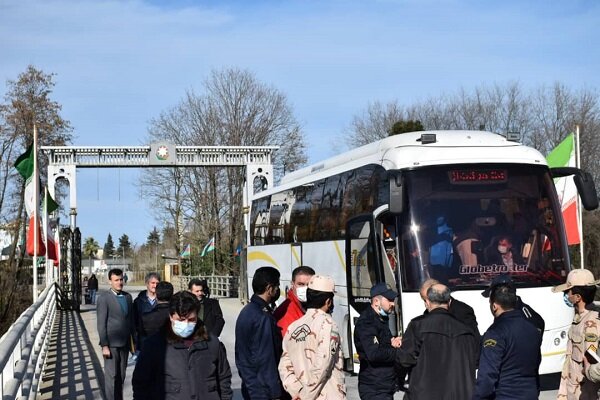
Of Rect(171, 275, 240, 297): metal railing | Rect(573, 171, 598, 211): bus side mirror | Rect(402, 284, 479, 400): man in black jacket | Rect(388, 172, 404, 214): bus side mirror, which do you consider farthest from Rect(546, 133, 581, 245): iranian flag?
Rect(171, 275, 240, 297): metal railing

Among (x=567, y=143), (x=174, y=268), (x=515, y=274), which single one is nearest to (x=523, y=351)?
(x=515, y=274)

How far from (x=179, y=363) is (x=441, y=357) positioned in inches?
76.8

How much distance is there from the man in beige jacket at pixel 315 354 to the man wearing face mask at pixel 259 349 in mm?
547

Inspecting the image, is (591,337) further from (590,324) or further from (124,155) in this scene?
(124,155)

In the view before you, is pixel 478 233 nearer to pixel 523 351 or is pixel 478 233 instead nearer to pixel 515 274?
pixel 515 274

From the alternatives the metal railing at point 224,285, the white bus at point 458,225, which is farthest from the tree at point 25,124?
the white bus at point 458,225

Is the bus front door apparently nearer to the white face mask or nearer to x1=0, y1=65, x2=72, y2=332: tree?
the white face mask

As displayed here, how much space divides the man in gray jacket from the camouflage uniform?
18.8 ft

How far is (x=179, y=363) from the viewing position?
6582 mm

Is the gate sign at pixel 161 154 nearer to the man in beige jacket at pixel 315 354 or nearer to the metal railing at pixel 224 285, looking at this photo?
the metal railing at pixel 224 285

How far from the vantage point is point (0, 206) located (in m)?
52.8

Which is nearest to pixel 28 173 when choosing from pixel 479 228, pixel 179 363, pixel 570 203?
pixel 570 203

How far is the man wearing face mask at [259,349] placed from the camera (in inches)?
301

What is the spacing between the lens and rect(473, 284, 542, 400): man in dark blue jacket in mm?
7043
